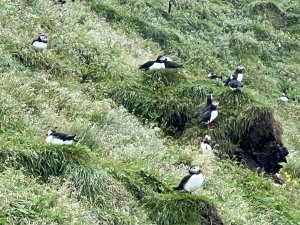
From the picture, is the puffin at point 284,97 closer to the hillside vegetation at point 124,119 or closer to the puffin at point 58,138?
the hillside vegetation at point 124,119

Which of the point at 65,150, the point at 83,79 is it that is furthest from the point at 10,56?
the point at 65,150

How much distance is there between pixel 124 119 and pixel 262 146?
10.7 ft

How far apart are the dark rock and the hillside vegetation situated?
197mm

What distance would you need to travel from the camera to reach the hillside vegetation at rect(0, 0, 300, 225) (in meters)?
8.73

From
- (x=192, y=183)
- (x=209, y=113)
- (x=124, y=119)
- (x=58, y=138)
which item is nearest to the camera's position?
(x=192, y=183)

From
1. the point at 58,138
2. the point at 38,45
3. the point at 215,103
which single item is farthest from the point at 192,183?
the point at 38,45

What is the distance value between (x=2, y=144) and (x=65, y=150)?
0.87 m

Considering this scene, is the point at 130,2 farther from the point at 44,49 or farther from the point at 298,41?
the point at 44,49

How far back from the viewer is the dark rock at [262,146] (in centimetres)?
1382

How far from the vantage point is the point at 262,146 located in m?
14.0

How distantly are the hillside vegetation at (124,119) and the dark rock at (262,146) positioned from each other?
20cm

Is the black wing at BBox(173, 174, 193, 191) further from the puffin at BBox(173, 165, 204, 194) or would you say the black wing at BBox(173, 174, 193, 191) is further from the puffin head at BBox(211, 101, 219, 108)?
the puffin head at BBox(211, 101, 219, 108)

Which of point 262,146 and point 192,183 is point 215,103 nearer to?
point 262,146

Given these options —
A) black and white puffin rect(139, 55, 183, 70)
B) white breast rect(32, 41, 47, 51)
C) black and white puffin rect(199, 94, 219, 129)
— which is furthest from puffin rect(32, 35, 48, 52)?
black and white puffin rect(199, 94, 219, 129)
